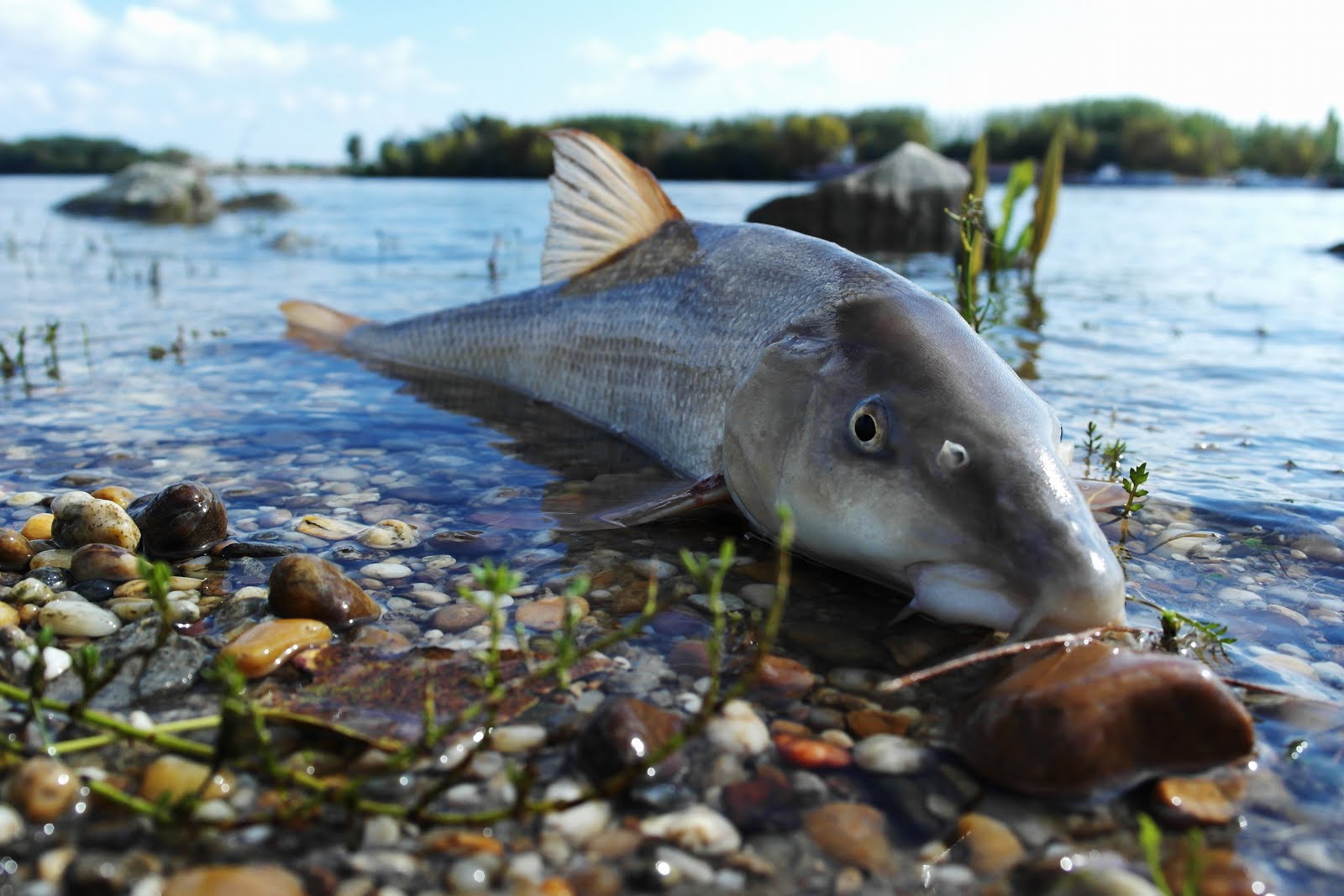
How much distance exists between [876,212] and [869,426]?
15.2 m

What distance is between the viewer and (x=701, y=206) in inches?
1166

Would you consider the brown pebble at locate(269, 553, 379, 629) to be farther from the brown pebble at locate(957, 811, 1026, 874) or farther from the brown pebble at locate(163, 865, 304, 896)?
the brown pebble at locate(957, 811, 1026, 874)

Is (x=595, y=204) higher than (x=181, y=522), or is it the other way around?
(x=595, y=204)

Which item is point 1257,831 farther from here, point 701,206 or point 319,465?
point 701,206

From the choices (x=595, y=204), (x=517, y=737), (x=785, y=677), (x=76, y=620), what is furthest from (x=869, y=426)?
(x=595, y=204)

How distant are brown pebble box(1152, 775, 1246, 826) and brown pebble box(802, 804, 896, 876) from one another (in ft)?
1.84

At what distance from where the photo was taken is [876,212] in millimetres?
17125

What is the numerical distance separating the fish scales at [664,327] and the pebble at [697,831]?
1910 mm

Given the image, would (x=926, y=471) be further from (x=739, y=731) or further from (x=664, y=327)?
(x=664, y=327)

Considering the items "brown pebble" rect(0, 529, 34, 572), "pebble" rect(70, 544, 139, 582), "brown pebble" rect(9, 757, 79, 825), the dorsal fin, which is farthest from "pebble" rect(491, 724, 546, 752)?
the dorsal fin

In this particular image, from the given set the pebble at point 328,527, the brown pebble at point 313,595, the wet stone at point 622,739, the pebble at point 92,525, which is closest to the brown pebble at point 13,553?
the pebble at point 92,525

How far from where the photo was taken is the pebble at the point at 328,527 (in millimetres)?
3504

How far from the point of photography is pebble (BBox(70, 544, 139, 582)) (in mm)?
3018

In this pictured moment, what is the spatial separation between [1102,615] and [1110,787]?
44 centimetres
